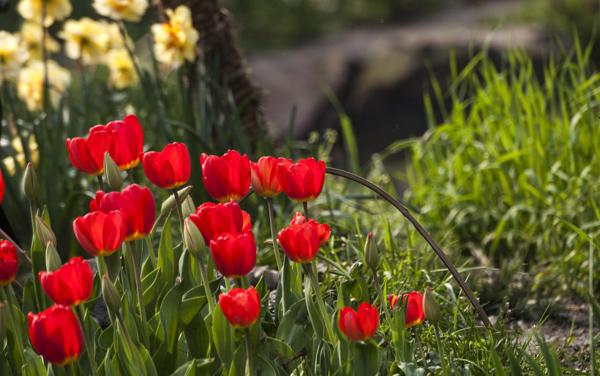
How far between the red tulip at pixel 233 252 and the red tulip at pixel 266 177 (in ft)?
0.69

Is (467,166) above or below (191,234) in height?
below

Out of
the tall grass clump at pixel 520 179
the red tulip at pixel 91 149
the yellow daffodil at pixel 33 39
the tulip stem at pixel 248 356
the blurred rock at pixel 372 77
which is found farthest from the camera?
the blurred rock at pixel 372 77

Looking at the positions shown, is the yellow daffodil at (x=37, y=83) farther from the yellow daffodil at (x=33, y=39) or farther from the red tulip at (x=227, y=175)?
the red tulip at (x=227, y=175)

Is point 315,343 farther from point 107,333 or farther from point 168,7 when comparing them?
point 168,7

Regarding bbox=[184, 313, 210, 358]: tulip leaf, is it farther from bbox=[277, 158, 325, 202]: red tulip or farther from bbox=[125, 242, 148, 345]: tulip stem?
bbox=[277, 158, 325, 202]: red tulip

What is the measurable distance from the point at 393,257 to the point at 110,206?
1.01 meters

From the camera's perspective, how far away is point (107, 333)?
1.66 metres

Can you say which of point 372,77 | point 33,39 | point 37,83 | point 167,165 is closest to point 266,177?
point 167,165

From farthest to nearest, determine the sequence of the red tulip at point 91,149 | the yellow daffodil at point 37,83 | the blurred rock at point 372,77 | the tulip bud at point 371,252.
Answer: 1. the blurred rock at point 372,77
2. the yellow daffodil at point 37,83
3. the red tulip at point 91,149
4. the tulip bud at point 371,252

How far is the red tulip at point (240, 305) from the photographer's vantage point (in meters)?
1.35

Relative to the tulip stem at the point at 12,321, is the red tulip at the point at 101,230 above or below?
above

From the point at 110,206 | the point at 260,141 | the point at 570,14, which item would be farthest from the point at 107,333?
the point at 570,14

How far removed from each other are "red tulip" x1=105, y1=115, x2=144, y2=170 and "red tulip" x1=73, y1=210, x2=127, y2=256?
25 cm

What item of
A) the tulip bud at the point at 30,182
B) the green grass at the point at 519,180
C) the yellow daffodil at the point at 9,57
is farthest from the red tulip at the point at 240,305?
the yellow daffodil at the point at 9,57
